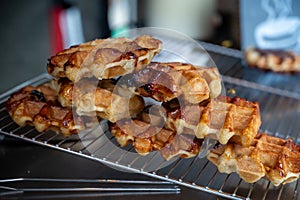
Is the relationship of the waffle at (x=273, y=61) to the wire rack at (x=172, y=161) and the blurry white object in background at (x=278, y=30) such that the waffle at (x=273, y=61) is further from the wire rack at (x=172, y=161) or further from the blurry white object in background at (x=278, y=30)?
the wire rack at (x=172, y=161)

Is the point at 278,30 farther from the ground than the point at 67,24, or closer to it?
farther from the ground

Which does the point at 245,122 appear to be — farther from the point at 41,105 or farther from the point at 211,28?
the point at 211,28

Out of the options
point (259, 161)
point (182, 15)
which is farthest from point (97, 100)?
point (182, 15)

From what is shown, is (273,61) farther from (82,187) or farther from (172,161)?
(82,187)

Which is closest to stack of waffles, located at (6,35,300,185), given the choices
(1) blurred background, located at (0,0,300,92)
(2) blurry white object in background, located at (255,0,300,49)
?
(2) blurry white object in background, located at (255,0,300,49)

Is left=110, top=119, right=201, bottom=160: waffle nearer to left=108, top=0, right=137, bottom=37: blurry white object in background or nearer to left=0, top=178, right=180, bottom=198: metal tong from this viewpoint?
left=0, top=178, right=180, bottom=198: metal tong

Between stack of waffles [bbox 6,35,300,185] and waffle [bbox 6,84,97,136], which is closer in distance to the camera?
stack of waffles [bbox 6,35,300,185]
